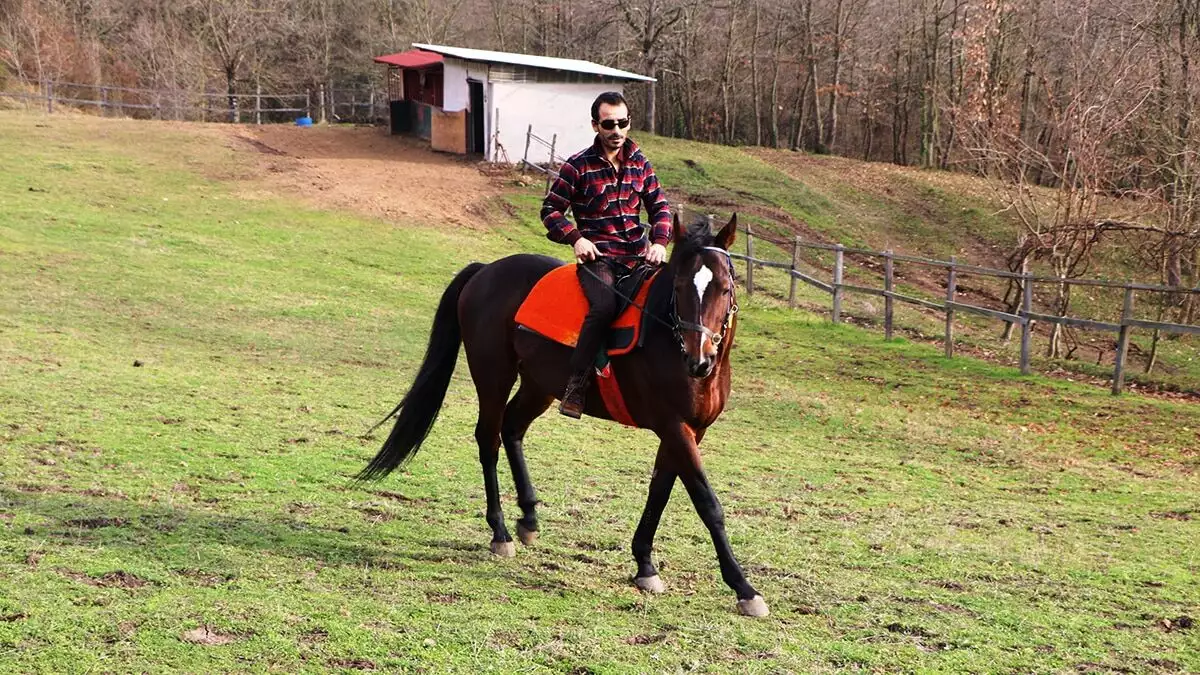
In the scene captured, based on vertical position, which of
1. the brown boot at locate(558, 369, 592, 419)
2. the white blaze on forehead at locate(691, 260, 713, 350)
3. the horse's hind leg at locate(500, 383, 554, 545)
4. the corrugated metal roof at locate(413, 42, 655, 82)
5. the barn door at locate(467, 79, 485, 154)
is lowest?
the horse's hind leg at locate(500, 383, 554, 545)

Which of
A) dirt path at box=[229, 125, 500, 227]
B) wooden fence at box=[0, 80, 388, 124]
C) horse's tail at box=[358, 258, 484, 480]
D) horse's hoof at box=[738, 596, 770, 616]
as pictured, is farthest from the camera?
wooden fence at box=[0, 80, 388, 124]

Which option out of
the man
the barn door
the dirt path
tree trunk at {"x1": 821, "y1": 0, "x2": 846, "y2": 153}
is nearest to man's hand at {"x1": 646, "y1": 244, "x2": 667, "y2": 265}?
the man

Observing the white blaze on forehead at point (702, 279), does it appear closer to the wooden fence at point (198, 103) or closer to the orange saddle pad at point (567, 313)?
the orange saddle pad at point (567, 313)

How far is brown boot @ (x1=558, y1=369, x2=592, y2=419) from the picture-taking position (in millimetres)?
6070

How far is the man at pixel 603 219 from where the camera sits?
5.98m

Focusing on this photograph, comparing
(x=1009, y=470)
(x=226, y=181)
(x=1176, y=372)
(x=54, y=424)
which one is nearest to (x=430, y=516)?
(x=54, y=424)

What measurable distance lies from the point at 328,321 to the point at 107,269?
15.1ft

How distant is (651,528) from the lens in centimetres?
585

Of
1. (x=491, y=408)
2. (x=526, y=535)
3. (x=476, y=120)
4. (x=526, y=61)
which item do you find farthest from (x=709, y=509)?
(x=476, y=120)

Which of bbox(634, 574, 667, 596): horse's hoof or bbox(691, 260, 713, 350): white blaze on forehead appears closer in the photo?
bbox(691, 260, 713, 350): white blaze on forehead

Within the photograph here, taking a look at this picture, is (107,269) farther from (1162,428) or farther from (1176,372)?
(1176,372)

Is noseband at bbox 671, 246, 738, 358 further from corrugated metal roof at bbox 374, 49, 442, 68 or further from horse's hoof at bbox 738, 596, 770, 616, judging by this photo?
corrugated metal roof at bbox 374, 49, 442, 68

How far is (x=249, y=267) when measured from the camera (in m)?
20.1

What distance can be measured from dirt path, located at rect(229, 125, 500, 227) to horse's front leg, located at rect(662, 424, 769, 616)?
72.5ft
